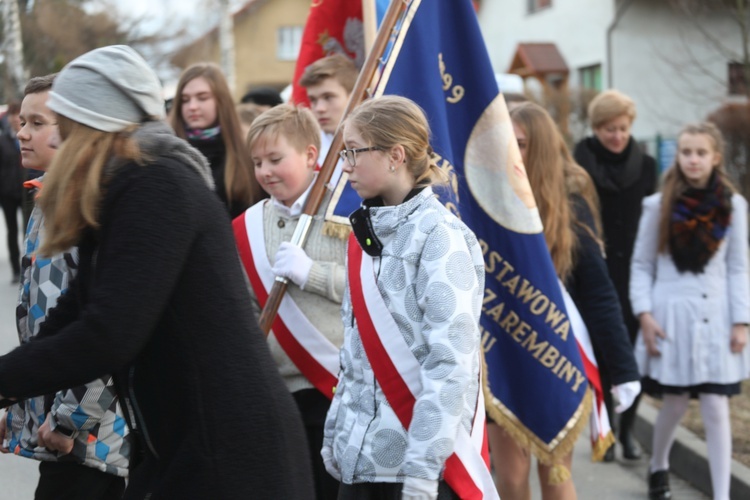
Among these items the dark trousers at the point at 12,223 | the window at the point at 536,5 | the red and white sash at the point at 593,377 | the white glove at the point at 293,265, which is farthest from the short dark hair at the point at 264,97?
the window at the point at 536,5

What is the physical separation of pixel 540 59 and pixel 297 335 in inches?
1081

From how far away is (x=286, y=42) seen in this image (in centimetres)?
5269

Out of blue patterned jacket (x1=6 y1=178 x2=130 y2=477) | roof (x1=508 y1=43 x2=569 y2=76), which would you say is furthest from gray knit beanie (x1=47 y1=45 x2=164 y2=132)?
roof (x1=508 y1=43 x2=569 y2=76)

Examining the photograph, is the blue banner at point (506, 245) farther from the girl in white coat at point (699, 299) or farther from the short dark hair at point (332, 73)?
the girl in white coat at point (699, 299)

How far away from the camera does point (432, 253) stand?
294cm

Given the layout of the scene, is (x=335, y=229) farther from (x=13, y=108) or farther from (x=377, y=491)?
(x=13, y=108)

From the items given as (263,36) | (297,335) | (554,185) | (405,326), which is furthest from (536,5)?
(405,326)

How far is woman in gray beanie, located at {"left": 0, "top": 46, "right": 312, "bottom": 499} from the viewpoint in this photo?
2287 mm

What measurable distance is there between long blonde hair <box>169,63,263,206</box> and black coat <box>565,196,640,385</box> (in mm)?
1436

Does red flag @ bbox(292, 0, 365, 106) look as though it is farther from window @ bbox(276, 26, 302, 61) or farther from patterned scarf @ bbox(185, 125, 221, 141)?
window @ bbox(276, 26, 302, 61)

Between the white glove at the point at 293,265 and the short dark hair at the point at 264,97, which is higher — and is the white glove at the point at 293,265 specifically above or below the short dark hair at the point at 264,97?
→ below

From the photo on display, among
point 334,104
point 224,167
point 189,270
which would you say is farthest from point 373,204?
point 224,167

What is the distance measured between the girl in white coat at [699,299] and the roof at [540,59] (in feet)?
80.5

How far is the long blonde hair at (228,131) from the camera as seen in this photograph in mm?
4980
